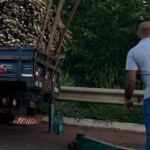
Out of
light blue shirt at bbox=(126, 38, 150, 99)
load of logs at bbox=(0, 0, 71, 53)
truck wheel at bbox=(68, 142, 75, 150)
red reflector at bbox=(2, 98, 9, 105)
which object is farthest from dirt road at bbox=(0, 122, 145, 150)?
light blue shirt at bbox=(126, 38, 150, 99)

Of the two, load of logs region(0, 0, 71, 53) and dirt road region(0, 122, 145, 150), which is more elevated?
load of logs region(0, 0, 71, 53)

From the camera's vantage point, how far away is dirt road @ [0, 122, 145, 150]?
7.58 meters

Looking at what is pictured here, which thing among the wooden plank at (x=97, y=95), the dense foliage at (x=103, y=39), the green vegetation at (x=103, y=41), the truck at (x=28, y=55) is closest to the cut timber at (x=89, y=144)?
the truck at (x=28, y=55)

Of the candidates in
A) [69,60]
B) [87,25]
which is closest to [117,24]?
[87,25]

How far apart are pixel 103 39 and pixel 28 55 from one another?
5.91 metres

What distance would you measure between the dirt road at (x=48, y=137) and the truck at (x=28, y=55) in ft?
1.33

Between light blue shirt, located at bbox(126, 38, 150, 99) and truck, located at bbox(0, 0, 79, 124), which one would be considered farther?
truck, located at bbox(0, 0, 79, 124)

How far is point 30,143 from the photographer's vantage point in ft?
25.5

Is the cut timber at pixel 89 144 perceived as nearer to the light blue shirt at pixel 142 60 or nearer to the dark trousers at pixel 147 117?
the dark trousers at pixel 147 117

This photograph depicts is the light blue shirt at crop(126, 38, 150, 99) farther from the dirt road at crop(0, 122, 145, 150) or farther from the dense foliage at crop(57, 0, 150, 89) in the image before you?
the dense foliage at crop(57, 0, 150, 89)

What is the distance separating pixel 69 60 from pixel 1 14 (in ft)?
16.3

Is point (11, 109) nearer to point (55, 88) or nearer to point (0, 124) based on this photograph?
point (55, 88)

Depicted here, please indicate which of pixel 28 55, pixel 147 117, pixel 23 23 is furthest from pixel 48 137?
pixel 147 117

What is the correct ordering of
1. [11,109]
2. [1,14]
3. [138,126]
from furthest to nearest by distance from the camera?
[138,126]
[1,14]
[11,109]
